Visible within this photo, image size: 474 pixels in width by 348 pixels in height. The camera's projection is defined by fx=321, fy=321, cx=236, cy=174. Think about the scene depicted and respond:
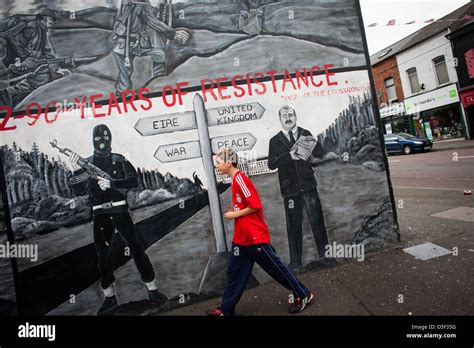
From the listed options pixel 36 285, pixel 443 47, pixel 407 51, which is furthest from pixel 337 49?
pixel 407 51

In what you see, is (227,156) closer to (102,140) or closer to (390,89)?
(102,140)

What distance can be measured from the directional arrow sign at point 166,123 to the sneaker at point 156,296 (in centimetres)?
202

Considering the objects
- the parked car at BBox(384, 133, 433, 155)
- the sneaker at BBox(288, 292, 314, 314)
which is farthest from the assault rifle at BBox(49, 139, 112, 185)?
the parked car at BBox(384, 133, 433, 155)

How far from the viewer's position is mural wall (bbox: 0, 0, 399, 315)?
399cm

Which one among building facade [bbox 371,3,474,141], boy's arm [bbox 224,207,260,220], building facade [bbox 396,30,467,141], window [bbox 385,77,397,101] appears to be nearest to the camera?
boy's arm [bbox 224,207,260,220]

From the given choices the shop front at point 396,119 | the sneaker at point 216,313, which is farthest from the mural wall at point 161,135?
the shop front at point 396,119

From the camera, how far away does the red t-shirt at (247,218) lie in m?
3.28

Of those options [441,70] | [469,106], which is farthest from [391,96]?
[469,106]

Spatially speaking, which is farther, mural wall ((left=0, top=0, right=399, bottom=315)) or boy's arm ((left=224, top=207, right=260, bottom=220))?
mural wall ((left=0, top=0, right=399, bottom=315))

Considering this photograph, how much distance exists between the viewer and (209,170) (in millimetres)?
4230

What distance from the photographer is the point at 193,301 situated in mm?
4133

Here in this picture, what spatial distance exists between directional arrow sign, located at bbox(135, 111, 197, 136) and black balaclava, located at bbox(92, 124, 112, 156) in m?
0.38

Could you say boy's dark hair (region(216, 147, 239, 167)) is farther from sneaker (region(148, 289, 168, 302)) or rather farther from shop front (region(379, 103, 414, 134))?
shop front (region(379, 103, 414, 134))

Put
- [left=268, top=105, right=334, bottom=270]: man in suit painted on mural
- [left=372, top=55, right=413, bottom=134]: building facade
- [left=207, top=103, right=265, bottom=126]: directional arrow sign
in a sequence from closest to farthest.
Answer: [left=207, top=103, right=265, bottom=126]: directional arrow sign < [left=268, top=105, right=334, bottom=270]: man in suit painted on mural < [left=372, top=55, right=413, bottom=134]: building facade
